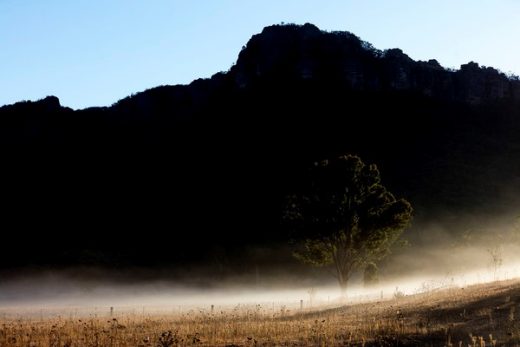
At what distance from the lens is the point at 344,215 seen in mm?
50375

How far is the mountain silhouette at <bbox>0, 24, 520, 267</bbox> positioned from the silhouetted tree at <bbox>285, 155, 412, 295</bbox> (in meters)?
34.4

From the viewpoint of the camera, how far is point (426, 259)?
8894 centimetres

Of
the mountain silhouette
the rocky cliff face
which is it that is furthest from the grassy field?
the rocky cliff face

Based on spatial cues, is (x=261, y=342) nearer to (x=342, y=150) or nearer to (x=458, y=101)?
(x=342, y=150)

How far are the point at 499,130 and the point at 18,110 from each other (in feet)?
476

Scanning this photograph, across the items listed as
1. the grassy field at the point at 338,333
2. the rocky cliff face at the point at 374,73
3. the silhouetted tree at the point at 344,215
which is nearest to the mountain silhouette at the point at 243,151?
the rocky cliff face at the point at 374,73

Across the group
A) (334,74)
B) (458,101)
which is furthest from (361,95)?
(458,101)

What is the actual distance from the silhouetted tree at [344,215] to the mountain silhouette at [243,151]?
34.4 metres

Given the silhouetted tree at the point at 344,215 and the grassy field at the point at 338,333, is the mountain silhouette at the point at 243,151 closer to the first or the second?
the silhouetted tree at the point at 344,215

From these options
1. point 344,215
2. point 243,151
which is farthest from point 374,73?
point 344,215

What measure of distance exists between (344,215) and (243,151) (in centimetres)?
9584

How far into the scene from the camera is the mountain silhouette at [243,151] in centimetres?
11144

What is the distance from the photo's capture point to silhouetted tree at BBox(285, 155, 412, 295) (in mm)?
50531

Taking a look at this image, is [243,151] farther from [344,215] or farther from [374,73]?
[344,215]
